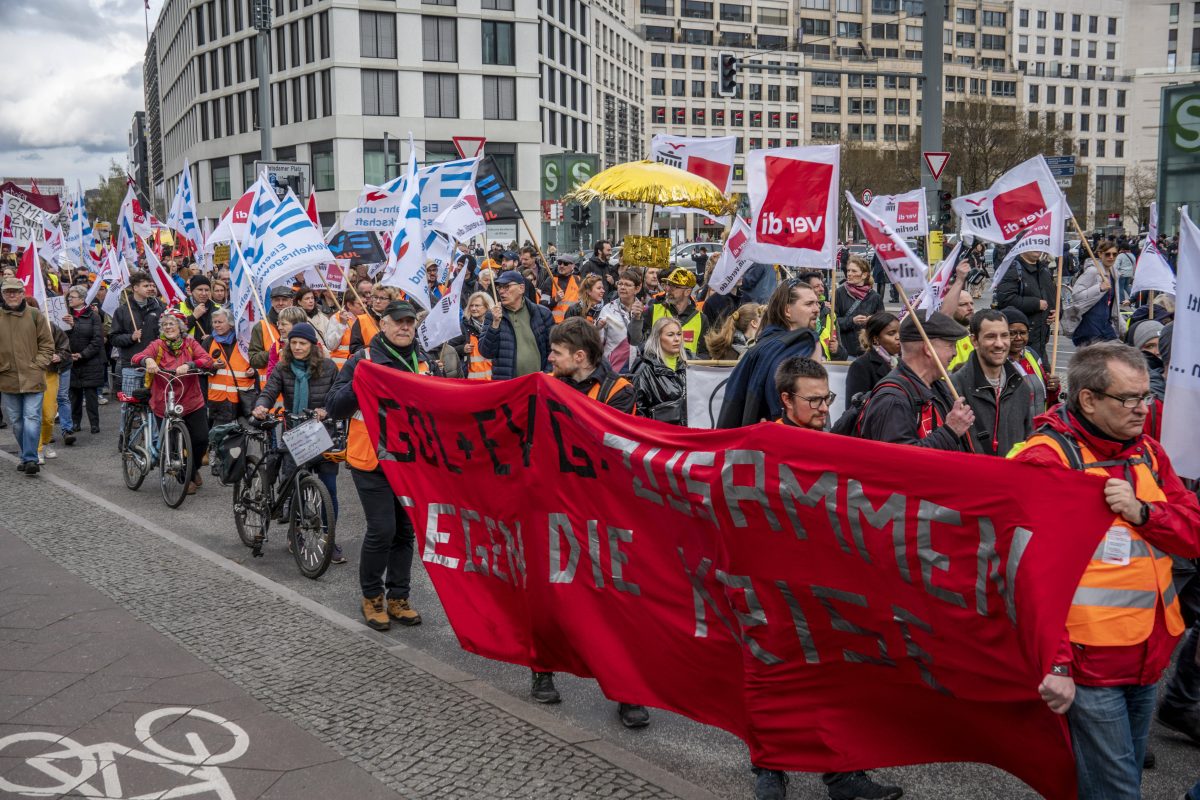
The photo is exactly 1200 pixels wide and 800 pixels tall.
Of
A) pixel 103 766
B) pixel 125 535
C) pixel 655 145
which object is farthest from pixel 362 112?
pixel 103 766

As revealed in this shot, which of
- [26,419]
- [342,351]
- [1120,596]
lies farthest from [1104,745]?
[26,419]

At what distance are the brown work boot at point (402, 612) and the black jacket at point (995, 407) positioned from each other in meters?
3.44

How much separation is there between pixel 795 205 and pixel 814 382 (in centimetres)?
342

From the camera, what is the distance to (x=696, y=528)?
15.1 feet

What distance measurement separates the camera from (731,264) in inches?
445

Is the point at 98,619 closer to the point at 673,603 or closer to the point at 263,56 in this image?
the point at 673,603

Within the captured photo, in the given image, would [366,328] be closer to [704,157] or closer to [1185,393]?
[704,157]

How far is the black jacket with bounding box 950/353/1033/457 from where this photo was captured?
5.77 m

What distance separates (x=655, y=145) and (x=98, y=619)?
33.3 ft

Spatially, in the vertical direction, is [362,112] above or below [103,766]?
above

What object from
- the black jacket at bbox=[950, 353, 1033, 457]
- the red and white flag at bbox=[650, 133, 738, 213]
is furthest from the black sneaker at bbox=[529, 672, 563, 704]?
the red and white flag at bbox=[650, 133, 738, 213]

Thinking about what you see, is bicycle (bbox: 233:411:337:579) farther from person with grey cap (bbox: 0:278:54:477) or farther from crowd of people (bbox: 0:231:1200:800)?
person with grey cap (bbox: 0:278:54:477)

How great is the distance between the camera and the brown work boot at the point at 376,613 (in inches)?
269

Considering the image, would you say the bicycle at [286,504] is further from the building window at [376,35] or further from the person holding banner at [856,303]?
the building window at [376,35]
